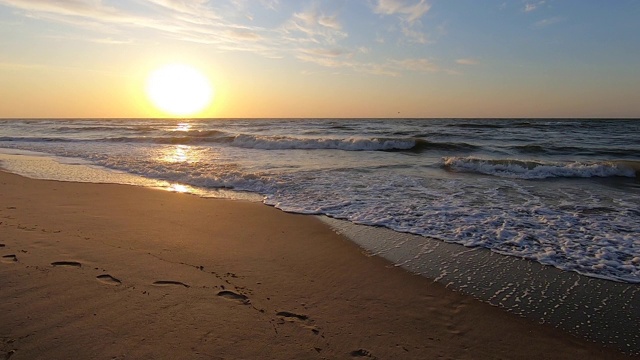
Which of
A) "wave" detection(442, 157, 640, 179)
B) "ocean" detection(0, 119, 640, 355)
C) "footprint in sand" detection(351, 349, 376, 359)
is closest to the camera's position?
"footprint in sand" detection(351, 349, 376, 359)

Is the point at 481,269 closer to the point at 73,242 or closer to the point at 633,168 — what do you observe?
the point at 73,242

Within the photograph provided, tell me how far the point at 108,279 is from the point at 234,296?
51.3 inches

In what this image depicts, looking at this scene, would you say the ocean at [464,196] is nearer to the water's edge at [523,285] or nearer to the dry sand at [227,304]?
the water's edge at [523,285]

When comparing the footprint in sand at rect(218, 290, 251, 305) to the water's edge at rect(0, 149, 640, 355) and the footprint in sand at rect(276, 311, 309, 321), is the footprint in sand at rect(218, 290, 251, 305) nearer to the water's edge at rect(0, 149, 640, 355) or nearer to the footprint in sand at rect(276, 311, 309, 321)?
the footprint in sand at rect(276, 311, 309, 321)

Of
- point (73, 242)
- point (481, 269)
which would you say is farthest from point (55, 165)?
point (481, 269)

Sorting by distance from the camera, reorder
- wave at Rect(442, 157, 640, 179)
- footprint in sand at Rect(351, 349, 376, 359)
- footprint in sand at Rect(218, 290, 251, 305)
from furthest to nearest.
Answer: wave at Rect(442, 157, 640, 179), footprint in sand at Rect(218, 290, 251, 305), footprint in sand at Rect(351, 349, 376, 359)

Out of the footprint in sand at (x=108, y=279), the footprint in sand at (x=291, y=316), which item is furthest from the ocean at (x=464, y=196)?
the footprint in sand at (x=108, y=279)

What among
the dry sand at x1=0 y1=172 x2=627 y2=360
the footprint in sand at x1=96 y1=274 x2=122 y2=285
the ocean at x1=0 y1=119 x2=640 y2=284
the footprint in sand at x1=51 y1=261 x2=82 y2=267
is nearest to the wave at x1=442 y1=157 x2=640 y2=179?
the ocean at x1=0 y1=119 x2=640 y2=284

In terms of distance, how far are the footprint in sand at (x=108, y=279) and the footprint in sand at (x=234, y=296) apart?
1.03 metres

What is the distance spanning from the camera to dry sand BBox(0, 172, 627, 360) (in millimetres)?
2676

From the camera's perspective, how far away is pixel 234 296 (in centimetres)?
345

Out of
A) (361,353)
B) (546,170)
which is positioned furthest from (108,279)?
(546,170)

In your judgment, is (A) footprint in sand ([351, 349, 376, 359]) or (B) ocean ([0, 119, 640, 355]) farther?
(B) ocean ([0, 119, 640, 355])

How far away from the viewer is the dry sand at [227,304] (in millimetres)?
2676
